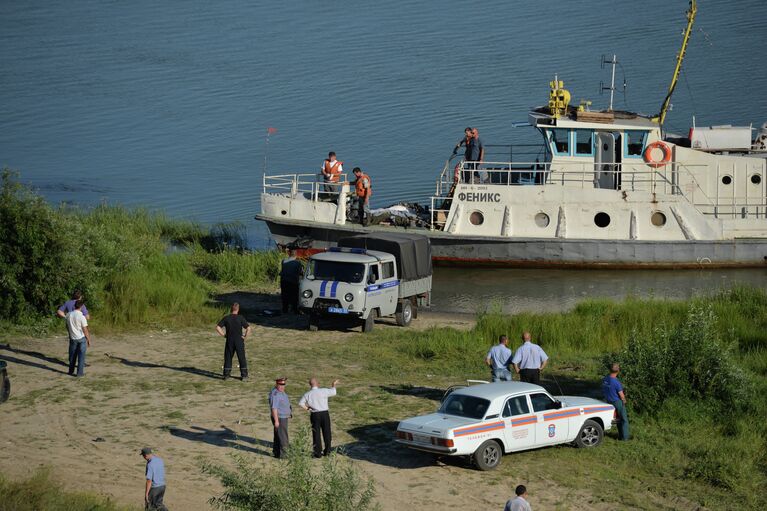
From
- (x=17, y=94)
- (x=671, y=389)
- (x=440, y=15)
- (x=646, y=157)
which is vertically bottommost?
(x=671, y=389)

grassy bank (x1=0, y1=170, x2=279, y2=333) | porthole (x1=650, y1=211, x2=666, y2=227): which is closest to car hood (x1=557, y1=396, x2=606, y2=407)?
grassy bank (x1=0, y1=170, x2=279, y2=333)

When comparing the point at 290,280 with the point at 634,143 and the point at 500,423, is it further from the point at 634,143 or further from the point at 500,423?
the point at 634,143

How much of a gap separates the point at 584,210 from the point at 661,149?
2847 millimetres

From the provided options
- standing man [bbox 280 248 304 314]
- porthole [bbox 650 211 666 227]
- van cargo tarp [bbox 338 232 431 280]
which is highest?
porthole [bbox 650 211 666 227]

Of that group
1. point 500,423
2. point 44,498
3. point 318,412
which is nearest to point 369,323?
point 318,412

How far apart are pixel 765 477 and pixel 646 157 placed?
61.7 ft

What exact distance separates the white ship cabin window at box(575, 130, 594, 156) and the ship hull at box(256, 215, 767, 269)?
256 cm

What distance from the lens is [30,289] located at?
76.4 feet

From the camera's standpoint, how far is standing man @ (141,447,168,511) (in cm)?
1326

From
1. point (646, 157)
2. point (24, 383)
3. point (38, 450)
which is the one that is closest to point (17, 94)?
point (646, 157)

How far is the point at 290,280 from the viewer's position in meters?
25.5

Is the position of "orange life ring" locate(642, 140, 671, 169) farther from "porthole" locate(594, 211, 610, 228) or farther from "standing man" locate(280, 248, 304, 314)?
"standing man" locate(280, 248, 304, 314)

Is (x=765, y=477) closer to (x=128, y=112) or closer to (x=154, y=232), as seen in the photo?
(x=154, y=232)

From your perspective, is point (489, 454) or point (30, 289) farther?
point (30, 289)
